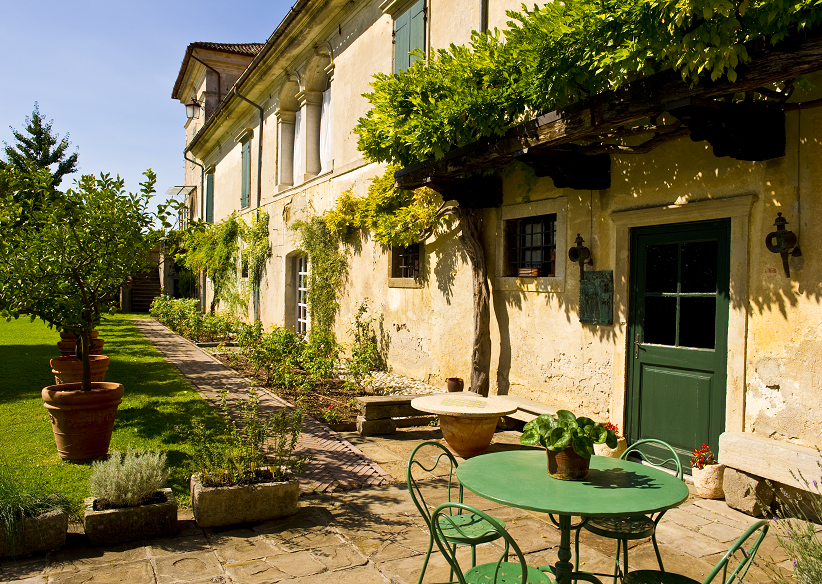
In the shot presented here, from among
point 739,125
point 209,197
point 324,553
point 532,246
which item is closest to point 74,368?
point 324,553

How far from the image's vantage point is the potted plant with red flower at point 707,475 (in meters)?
4.38

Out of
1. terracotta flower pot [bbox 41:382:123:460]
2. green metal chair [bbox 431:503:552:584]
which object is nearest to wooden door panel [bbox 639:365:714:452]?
green metal chair [bbox 431:503:552:584]

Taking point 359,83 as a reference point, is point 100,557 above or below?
below

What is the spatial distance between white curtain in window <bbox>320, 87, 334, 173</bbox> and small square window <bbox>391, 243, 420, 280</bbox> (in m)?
3.13

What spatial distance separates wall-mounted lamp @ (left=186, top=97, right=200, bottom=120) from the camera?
23141 mm

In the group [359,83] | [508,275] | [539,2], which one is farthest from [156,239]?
[359,83]

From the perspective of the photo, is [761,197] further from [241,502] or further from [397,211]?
[397,211]

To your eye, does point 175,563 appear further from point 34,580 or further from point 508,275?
point 508,275

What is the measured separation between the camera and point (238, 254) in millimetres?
16172

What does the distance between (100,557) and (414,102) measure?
4.33 meters

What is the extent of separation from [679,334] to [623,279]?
0.70 metres

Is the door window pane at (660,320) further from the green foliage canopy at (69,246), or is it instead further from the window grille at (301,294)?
the window grille at (301,294)

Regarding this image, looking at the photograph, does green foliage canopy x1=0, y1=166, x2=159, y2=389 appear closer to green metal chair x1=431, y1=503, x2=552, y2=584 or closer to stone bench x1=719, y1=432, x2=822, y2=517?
green metal chair x1=431, y1=503, x2=552, y2=584

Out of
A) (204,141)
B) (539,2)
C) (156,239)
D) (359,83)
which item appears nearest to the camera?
(156,239)
